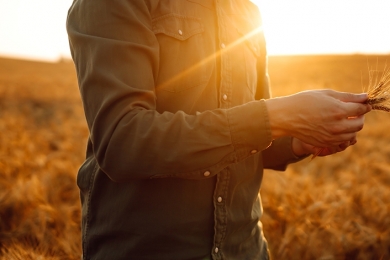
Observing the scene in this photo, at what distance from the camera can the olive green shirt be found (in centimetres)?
111

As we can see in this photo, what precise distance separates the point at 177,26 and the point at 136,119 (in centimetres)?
42

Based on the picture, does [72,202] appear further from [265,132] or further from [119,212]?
[265,132]

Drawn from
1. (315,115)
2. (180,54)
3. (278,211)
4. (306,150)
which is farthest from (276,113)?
(278,211)

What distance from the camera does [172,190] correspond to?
1.34 metres

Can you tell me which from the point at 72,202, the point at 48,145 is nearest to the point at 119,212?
the point at 72,202

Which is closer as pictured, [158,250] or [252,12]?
[158,250]

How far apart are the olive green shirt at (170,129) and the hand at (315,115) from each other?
2.0 inches

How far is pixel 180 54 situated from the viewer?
4.37 ft

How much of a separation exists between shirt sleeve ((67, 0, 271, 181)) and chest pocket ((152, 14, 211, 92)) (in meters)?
0.10

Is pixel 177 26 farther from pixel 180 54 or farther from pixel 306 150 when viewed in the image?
pixel 306 150

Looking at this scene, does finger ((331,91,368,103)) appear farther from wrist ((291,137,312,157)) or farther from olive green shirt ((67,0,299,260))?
wrist ((291,137,312,157))

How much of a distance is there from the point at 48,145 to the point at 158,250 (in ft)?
17.5

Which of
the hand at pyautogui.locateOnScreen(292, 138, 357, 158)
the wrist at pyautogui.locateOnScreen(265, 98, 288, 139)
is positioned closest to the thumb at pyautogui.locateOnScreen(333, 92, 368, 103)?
the wrist at pyautogui.locateOnScreen(265, 98, 288, 139)

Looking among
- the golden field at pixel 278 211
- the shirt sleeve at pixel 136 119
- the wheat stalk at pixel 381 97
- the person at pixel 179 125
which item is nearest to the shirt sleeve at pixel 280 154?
the person at pixel 179 125
